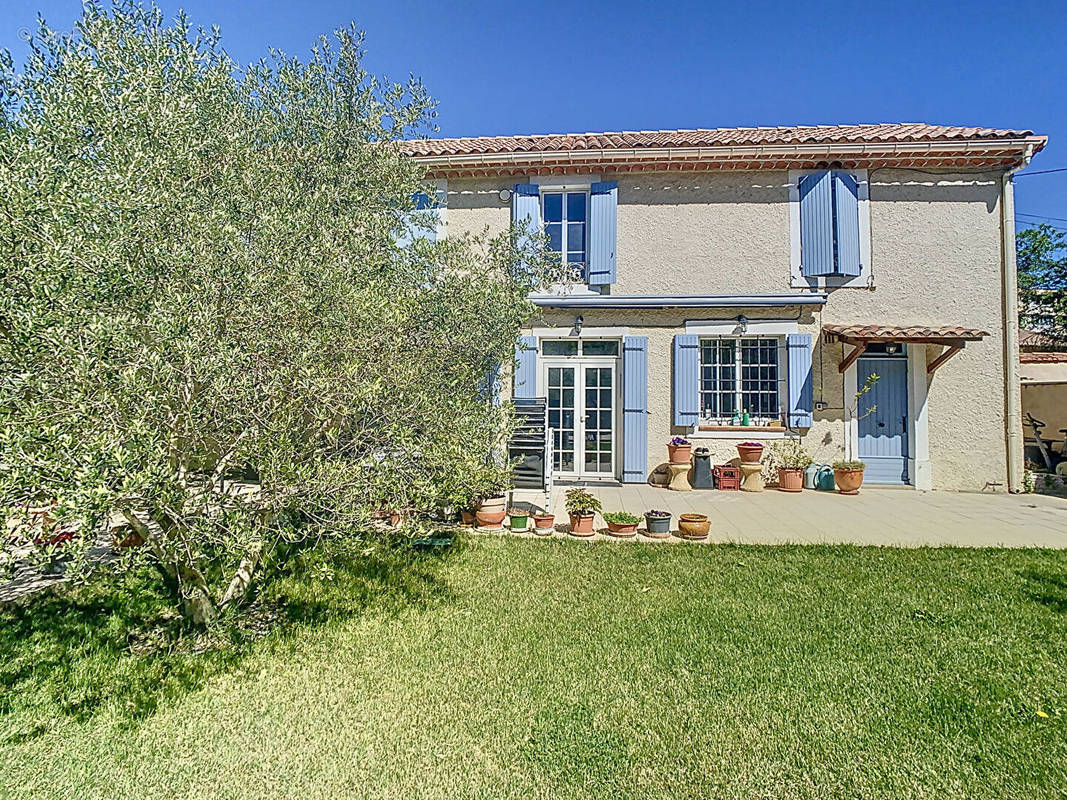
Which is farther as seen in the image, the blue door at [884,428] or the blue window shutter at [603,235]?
the blue window shutter at [603,235]

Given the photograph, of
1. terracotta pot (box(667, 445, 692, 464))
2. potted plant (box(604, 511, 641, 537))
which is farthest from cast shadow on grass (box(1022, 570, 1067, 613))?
terracotta pot (box(667, 445, 692, 464))

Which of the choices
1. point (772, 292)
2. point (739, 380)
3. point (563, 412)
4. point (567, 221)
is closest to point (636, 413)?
point (563, 412)

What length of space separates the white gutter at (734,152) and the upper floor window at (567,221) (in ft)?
2.24

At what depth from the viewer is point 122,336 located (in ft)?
7.82

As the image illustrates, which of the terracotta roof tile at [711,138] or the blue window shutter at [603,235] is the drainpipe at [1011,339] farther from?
the blue window shutter at [603,235]

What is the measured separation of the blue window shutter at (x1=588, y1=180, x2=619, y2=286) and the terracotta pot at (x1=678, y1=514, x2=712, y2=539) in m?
5.21

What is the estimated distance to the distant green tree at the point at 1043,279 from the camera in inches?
549

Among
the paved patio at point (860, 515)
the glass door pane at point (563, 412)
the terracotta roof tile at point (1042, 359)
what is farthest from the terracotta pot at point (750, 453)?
the terracotta roof tile at point (1042, 359)

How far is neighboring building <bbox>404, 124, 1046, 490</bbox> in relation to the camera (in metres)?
9.32

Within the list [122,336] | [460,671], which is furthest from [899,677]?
[122,336]

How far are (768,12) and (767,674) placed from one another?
35.3 ft

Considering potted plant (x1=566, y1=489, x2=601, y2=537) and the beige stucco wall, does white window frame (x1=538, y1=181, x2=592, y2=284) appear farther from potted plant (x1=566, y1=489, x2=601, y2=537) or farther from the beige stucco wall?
potted plant (x1=566, y1=489, x2=601, y2=537)

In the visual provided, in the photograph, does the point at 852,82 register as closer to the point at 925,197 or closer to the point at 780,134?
the point at 780,134

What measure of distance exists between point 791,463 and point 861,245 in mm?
4208
